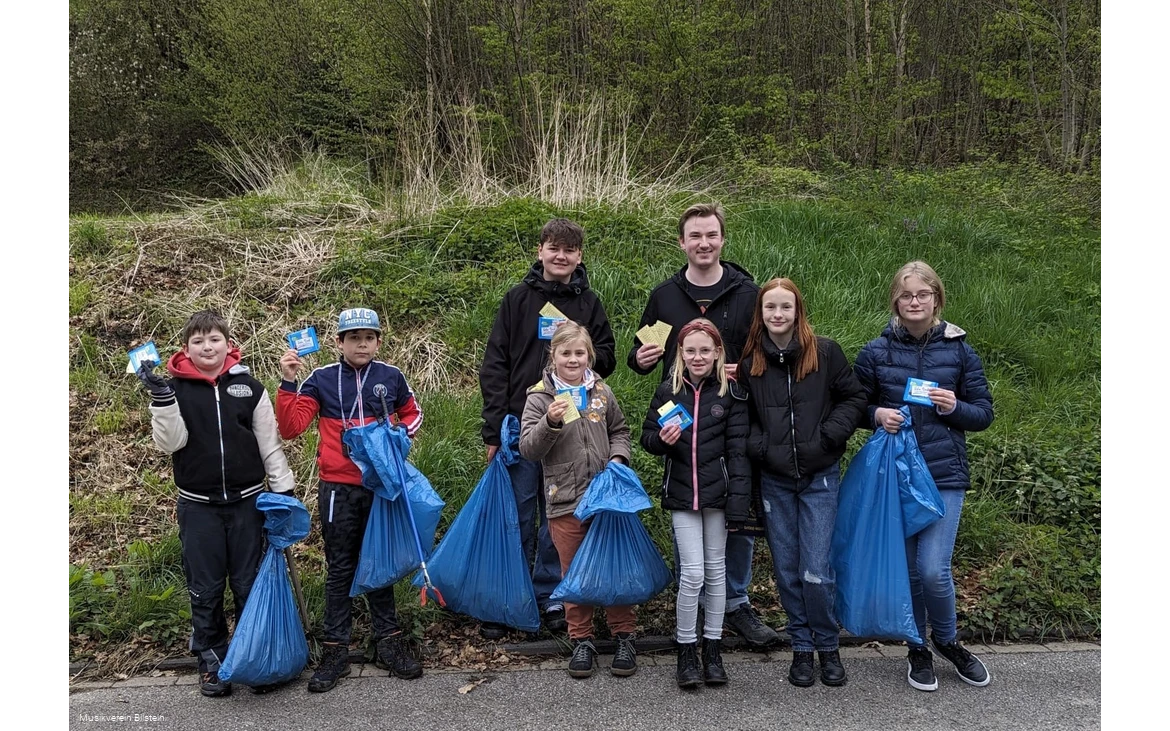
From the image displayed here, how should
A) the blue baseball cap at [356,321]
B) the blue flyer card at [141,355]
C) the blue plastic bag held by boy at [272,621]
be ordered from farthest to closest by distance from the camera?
1. the blue baseball cap at [356,321]
2. the blue plastic bag held by boy at [272,621]
3. the blue flyer card at [141,355]

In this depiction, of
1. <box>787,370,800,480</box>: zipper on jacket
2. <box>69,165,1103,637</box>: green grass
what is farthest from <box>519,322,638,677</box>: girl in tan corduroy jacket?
<box>69,165,1103,637</box>: green grass

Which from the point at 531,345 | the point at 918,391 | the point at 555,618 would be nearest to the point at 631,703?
the point at 555,618

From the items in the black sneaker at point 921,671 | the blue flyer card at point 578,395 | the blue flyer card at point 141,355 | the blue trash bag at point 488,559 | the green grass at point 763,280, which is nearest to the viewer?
the blue flyer card at point 141,355

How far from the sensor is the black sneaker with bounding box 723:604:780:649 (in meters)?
4.04

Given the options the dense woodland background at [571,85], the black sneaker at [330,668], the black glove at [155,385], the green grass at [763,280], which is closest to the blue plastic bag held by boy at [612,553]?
the green grass at [763,280]

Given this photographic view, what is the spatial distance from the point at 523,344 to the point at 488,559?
3.61 feet

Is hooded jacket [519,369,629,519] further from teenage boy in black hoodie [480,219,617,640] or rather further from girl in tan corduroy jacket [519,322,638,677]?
teenage boy in black hoodie [480,219,617,640]

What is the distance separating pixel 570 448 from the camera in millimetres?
3832

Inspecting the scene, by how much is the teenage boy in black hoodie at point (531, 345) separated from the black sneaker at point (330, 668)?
713 mm

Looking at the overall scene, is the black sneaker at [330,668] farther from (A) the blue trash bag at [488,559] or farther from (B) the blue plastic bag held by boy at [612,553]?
(B) the blue plastic bag held by boy at [612,553]

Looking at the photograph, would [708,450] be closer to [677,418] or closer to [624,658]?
[677,418]

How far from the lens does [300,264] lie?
7.44 m

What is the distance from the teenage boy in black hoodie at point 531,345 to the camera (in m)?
4.13

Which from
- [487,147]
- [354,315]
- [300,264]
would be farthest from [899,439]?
[487,147]
